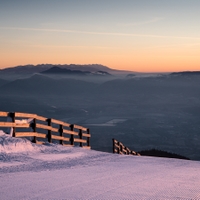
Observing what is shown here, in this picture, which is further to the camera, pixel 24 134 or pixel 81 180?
pixel 24 134

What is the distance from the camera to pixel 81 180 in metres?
9.37

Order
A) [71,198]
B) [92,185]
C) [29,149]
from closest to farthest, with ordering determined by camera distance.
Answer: [71,198]
[92,185]
[29,149]

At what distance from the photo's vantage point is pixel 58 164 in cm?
1259

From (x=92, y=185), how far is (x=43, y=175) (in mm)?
1753

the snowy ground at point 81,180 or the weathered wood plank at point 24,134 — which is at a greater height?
the weathered wood plank at point 24,134

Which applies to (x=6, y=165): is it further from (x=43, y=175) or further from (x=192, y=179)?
(x=192, y=179)

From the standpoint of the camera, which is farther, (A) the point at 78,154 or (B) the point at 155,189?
(A) the point at 78,154

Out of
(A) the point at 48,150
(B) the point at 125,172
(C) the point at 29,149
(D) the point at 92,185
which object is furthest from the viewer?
(A) the point at 48,150

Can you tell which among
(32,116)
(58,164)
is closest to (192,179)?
(58,164)

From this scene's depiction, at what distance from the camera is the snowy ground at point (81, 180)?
25.3ft

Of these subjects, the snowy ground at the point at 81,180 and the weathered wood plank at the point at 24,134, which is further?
the weathered wood plank at the point at 24,134

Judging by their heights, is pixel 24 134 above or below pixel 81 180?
above

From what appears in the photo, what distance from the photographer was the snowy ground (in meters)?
7.71

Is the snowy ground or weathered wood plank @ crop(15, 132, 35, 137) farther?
weathered wood plank @ crop(15, 132, 35, 137)
